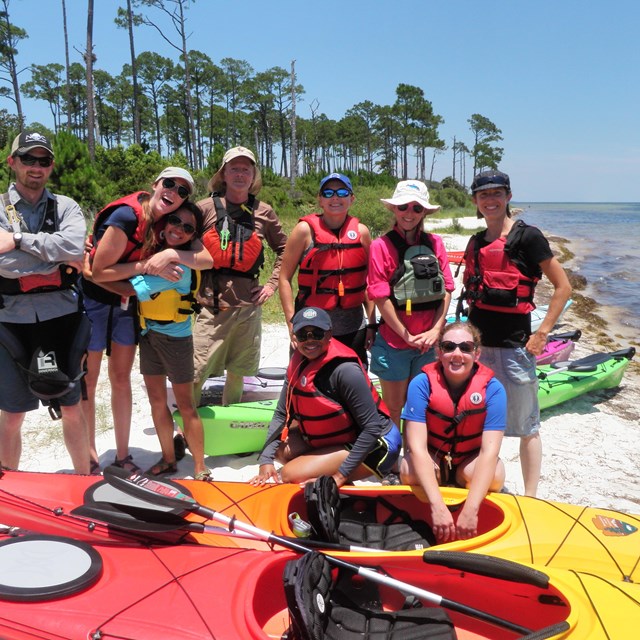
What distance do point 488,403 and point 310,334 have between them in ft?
3.11

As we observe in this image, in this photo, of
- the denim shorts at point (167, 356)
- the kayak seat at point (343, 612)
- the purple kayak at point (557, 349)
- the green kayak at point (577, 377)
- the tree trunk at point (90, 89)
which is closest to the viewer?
the kayak seat at point (343, 612)

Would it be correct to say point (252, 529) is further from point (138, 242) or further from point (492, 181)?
point (492, 181)

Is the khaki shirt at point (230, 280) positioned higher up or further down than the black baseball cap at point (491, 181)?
further down

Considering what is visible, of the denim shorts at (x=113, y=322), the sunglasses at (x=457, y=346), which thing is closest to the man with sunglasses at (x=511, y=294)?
the sunglasses at (x=457, y=346)

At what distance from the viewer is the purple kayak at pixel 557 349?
20.1 ft

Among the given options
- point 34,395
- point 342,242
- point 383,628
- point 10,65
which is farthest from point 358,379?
point 10,65

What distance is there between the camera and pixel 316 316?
288 centimetres

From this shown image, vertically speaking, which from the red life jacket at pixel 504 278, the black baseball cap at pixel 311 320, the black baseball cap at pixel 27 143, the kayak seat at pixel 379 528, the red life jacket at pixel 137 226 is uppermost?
the black baseball cap at pixel 27 143

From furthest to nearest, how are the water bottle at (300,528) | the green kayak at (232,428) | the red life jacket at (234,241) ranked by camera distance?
the green kayak at (232,428) < the red life jacket at (234,241) < the water bottle at (300,528)

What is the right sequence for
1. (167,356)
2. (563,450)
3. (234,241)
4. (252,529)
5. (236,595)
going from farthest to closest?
1. (563,450)
2. (234,241)
3. (167,356)
4. (252,529)
5. (236,595)

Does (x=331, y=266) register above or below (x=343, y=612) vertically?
above

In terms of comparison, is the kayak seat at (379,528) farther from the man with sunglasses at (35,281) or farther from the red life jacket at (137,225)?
the red life jacket at (137,225)

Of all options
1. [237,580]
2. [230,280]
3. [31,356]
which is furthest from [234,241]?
[237,580]

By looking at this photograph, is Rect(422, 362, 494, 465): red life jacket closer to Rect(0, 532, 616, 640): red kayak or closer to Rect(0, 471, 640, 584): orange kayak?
Rect(0, 471, 640, 584): orange kayak
